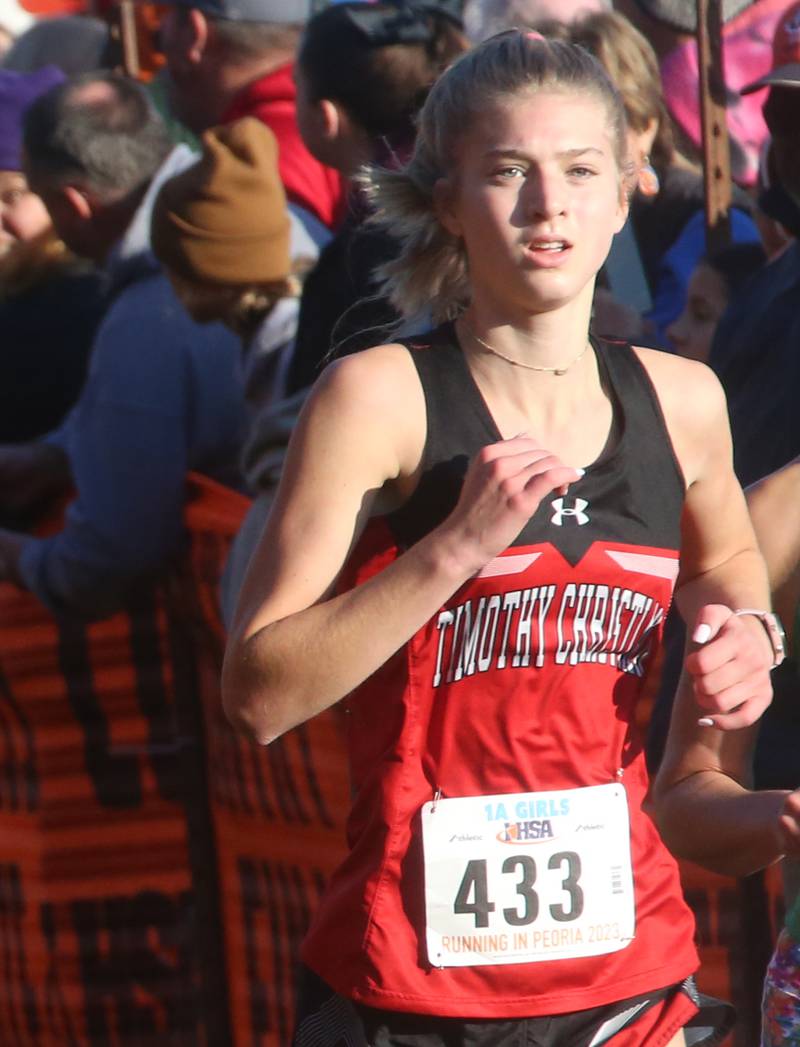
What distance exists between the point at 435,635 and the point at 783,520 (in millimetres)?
627

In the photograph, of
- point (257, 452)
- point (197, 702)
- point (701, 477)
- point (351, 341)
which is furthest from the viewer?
point (197, 702)

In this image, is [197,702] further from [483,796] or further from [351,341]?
[483,796]

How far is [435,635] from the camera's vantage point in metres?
2.47

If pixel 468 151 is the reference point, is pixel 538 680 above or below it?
below

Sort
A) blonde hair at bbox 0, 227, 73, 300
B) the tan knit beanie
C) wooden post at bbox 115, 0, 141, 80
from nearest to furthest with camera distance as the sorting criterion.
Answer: the tan knit beanie, blonde hair at bbox 0, 227, 73, 300, wooden post at bbox 115, 0, 141, 80

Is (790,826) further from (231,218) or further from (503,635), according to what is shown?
(231,218)

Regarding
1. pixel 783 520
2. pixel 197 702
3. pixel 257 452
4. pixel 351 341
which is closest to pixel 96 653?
pixel 197 702

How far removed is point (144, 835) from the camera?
5.08m

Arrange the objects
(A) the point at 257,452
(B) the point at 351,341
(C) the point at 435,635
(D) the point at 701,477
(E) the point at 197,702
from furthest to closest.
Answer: (E) the point at 197,702 → (A) the point at 257,452 → (B) the point at 351,341 → (D) the point at 701,477 → (C) the point at 435,635

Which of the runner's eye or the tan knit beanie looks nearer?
the runner's eye

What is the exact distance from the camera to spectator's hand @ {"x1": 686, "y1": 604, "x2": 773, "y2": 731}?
2.35 metres

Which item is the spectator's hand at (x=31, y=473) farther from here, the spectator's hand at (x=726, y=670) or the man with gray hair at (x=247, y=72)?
the spectator's hand at (x=726, y=670)

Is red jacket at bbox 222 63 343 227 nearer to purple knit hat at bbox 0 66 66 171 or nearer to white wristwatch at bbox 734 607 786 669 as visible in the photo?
purple knit hat at bbox 0 66 66 171

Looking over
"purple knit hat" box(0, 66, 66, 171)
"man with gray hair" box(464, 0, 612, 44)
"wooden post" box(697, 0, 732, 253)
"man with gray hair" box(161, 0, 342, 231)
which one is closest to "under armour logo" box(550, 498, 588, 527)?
"wooden post" box(697, 0, 732, 253)
